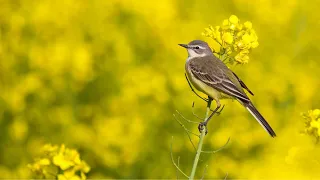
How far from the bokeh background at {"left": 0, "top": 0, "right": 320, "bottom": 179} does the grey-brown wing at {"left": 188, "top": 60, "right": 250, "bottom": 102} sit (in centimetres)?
83

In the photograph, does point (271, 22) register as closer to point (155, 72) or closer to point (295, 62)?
point (295, 62)

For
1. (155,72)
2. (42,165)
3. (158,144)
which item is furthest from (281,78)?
(42,165)

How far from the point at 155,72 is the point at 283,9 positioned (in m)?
2.44

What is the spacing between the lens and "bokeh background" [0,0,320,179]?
22.3 ft

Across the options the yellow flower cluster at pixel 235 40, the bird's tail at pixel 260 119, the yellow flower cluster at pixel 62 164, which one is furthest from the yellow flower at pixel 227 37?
the yellow flower cluster at pixel 62 164

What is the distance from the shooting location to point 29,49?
8.54 metres

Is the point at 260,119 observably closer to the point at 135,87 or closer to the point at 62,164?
the point at 62,164

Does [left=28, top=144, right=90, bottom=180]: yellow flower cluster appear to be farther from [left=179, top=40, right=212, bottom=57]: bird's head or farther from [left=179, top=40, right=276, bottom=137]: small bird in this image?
[left=179, top=40, right=212, bottom=57]: bird's head

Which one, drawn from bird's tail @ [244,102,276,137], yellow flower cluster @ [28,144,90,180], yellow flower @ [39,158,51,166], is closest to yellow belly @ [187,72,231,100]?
bird's tail @ [244,102,276,137]

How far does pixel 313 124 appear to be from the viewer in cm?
367

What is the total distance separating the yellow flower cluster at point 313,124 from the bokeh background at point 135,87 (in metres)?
1.36

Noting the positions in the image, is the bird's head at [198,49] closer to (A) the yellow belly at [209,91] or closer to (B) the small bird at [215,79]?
(B) the small bird at [215,79]

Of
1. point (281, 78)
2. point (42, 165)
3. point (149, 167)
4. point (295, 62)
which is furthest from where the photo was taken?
point (295, 62)

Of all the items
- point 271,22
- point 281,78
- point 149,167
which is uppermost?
point 271,22
